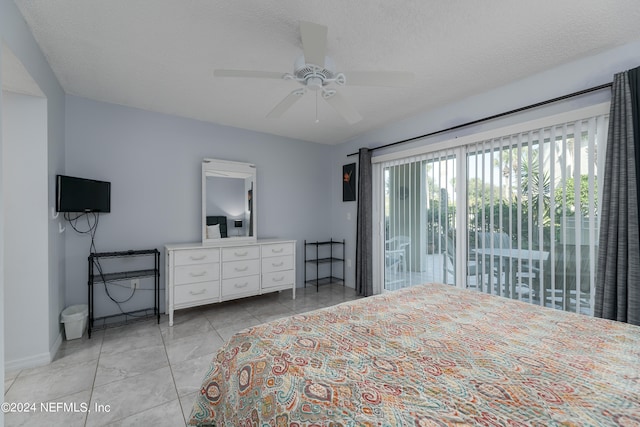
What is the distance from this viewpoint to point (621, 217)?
6.63ft

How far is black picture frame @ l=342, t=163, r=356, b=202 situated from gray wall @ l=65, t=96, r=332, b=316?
3.08ft

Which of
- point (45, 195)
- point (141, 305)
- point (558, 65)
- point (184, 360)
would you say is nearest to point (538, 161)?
point (558, 65)

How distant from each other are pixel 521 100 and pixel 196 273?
3.85 meters

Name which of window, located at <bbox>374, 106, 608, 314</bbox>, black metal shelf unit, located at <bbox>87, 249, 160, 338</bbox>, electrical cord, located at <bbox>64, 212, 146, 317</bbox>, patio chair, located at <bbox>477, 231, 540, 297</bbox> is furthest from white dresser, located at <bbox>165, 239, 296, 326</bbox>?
patio chair, located at <bbox>477, 231, 540, 297</bbox>

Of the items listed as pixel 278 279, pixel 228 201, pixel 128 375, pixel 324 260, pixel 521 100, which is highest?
pixel 521 100

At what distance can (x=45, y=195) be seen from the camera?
229cm

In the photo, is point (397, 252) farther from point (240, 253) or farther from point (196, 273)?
point (196, 273)

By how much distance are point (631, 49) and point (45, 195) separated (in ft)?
15.2

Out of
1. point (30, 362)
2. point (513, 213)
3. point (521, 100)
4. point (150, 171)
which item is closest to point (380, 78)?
point (521, 100)

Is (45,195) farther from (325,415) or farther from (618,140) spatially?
(618,140)

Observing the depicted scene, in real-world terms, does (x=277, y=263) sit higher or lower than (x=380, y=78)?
lower

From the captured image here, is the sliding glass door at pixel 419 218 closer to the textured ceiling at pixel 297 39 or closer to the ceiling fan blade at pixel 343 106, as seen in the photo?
the textured ceiling at pixel 297 39

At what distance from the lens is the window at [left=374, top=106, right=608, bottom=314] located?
7.69 ft

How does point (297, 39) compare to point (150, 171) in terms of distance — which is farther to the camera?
point (150, 171)
